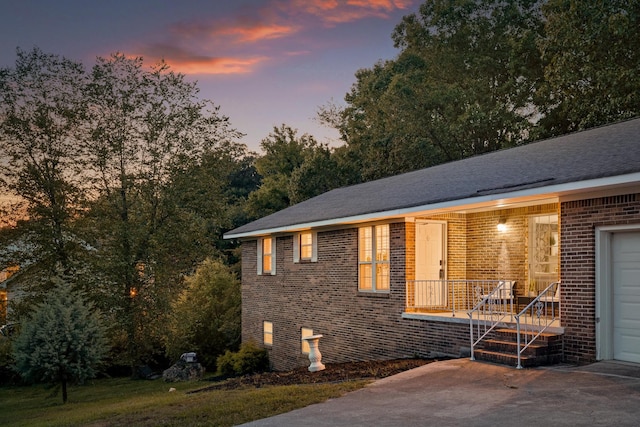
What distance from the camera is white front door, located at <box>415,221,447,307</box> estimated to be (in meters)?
15.6

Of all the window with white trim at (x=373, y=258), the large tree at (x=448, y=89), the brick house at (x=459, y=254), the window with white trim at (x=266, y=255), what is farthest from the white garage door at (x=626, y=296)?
the large tree at (x=448, y=89)

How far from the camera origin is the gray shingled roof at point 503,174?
10.9 metres

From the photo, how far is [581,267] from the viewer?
11055 millimetres

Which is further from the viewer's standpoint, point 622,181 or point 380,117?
point 380,117

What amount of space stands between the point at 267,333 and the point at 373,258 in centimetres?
763

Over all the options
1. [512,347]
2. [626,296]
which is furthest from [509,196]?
[512,347]

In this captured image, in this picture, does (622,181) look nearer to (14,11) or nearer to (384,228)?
(384,228)

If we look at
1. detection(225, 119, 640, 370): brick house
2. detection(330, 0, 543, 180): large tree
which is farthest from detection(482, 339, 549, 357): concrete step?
detection(330, 0, 543, 180): large tree

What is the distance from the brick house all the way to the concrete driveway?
144 centimetres

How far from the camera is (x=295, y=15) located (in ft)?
63.0

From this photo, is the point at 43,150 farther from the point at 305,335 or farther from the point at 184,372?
the point at 305,335

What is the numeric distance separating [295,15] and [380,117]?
730 inches

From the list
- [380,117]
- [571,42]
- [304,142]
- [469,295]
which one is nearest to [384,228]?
[469,295]

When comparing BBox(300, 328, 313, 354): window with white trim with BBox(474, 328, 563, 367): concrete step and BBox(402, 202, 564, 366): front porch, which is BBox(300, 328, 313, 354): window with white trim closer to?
BBox(402, 202, 564, 366): front porch
